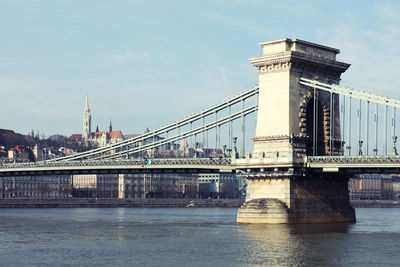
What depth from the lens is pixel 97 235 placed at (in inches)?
2741

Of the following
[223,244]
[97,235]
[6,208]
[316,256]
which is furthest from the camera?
[6,208]

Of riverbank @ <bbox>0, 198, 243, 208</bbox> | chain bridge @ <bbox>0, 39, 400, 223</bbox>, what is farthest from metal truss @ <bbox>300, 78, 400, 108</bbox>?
riverbank @ <bbox>0, 198, 243, 208</bbox>

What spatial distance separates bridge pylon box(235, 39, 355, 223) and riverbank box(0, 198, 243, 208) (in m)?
90.5

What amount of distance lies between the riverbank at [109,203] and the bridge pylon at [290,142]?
297ft

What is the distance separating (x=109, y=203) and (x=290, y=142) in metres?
104

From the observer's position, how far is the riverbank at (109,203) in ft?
522

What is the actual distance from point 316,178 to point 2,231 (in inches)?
1119

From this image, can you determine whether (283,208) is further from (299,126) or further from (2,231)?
(2,231)

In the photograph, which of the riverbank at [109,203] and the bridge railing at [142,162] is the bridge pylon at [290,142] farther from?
the riverbank at [109,203]

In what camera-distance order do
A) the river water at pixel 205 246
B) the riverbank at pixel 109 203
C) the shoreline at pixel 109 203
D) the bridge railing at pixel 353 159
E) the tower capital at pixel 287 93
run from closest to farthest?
the river water at pixel 205 246 < the bridge railing at pixel 353 159 < the tower capital at pixel 287 93 < the riverbank at pixel 109 203 < the shoreline at pixel 109 203

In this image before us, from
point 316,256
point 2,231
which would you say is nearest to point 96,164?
point 2,231

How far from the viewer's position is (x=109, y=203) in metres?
173

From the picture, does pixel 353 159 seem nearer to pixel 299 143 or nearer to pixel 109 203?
pixel 299 143

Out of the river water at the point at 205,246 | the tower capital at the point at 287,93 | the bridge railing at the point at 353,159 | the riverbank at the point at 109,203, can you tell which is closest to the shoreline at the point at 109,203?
the riverbank at the point at 109,203
